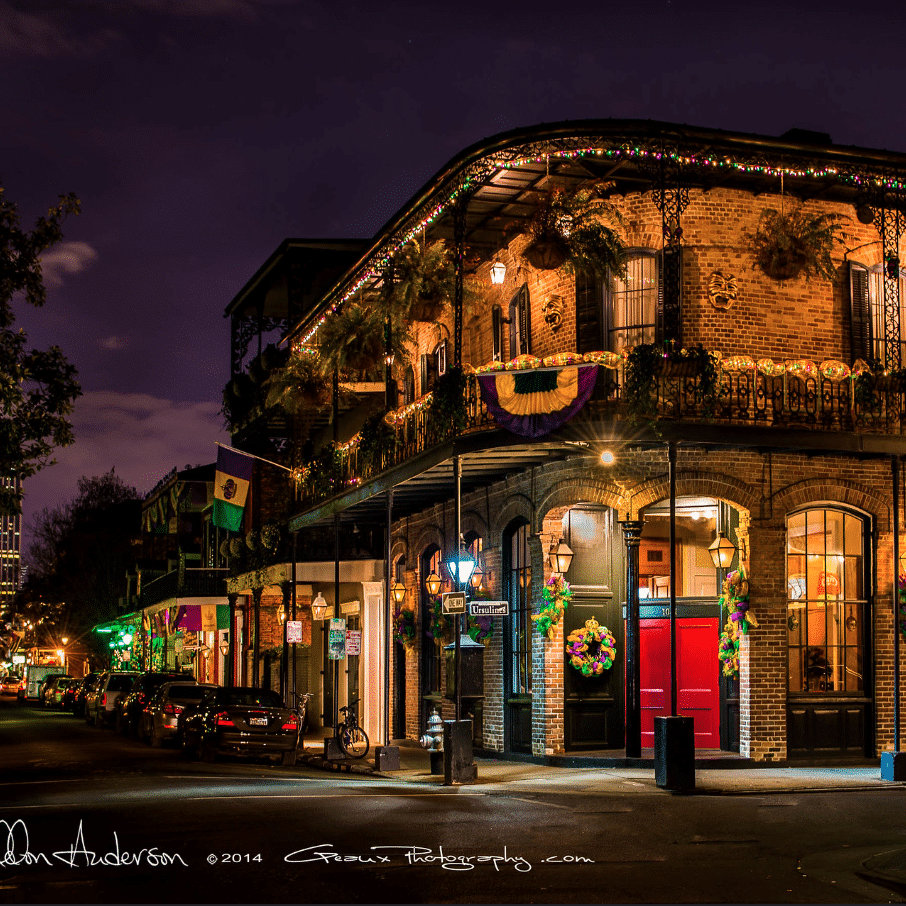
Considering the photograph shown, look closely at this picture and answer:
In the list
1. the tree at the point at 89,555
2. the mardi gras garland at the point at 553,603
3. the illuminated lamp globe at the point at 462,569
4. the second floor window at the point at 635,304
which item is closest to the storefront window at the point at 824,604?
the mardi gras garland at the point at 553,603

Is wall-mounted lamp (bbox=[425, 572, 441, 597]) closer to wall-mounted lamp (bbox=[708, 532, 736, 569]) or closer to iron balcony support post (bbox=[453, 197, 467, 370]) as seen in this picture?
iron balcony support post (bbox=[453, 197, 467, 370])

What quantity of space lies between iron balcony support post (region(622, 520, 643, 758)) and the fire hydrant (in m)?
2.81

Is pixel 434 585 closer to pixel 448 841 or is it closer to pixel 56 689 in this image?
pixel 448 841

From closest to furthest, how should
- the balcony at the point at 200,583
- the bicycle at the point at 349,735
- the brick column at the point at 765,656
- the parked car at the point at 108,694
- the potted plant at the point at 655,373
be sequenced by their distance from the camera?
the potted plant at the point at 655,373 < the brick column at the point at 765,656 < the bicycle at the point at 349,735 < the parked car at the point at 108,694 < the balcony at the point at 200,583

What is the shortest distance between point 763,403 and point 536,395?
343 centimetres

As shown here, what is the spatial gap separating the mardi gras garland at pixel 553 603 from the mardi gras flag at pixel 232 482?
1366cm

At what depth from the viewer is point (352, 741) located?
2366 centimetres

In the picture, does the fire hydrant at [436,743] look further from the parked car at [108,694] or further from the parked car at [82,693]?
the parked car at [82,693]

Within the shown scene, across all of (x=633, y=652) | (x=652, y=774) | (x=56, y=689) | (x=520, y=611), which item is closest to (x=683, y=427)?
(x=633, y=652)

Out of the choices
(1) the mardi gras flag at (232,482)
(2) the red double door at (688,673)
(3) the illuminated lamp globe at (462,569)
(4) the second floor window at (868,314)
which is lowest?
(2) the red double door at (688,673)

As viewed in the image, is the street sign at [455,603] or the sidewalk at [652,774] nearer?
the sidewalk at [652,774]

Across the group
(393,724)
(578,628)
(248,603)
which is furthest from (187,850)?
(248,603)

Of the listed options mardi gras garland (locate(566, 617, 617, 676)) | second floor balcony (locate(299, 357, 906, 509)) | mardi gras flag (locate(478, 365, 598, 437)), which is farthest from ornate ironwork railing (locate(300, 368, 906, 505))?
mardi gras garland (locate(566, 617, 617, 676))

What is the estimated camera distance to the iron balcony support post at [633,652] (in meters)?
19.1
